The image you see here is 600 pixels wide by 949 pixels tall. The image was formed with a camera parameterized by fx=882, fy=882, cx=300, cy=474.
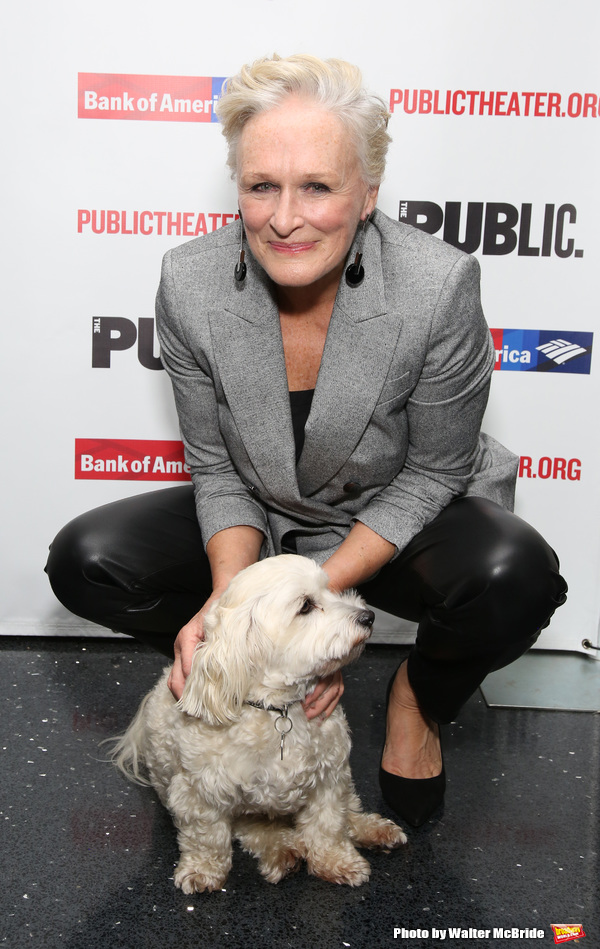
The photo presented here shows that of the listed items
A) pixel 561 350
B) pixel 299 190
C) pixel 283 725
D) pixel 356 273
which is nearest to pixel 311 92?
pixel 299 190

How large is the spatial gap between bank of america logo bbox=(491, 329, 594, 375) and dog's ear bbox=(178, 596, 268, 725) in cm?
140

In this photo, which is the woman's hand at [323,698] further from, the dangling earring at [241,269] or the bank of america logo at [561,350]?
the bank of america logo at [561,350]

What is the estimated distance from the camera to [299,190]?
159 cm

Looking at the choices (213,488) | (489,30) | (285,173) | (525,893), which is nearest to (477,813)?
(525,893)

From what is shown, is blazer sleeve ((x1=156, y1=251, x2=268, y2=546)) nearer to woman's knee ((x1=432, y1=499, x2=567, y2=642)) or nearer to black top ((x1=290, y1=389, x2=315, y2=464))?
black top ((x1=290, y1=389, x2=315, y2=464))

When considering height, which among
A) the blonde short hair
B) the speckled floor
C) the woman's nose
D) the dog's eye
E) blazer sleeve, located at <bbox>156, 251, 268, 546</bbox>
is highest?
the blonde short hair

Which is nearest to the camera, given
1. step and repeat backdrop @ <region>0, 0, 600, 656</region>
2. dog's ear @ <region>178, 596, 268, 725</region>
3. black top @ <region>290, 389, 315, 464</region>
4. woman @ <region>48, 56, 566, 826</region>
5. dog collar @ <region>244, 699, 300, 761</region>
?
dog's ear @ <region>178, 596, 268, 725</region>

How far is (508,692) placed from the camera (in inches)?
94.1

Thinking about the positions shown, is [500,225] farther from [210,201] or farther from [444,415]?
[444,415]

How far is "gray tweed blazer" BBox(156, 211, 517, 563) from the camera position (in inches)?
67.3

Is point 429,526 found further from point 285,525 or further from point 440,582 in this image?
point 285,525

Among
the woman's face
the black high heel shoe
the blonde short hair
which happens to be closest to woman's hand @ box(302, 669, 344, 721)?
the black high heel shoe

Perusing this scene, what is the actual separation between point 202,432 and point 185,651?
1.75 feet

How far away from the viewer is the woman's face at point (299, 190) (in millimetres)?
1560
